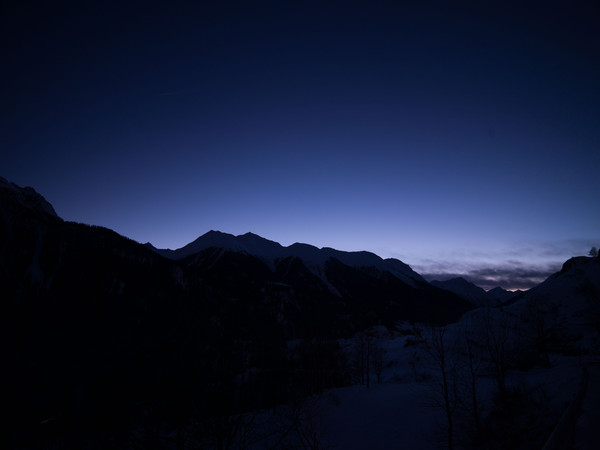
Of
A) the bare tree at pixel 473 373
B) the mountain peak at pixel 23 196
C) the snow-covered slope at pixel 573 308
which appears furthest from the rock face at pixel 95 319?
the snow-covered slope at pixel 573 308

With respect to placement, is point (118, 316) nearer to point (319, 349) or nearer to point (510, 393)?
point (319, 349)

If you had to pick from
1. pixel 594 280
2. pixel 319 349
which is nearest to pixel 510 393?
pixel 319 349

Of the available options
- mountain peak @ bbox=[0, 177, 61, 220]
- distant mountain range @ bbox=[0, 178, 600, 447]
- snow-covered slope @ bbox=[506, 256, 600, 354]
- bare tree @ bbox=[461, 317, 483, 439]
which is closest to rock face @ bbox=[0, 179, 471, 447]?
distant mountain range @ bbox=[0, 178, 600, 447]

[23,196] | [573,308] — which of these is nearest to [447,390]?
[573,308]

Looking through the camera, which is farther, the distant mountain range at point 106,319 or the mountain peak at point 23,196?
the mountain peak at point 23,196

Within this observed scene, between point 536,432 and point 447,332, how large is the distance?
2762 inches

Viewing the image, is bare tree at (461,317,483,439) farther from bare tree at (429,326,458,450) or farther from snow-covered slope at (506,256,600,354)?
snow-covered slope at (506,256,600,354)

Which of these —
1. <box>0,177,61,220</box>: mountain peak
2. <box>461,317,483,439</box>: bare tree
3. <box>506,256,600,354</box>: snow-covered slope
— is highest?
<box>0,177,61,220</box>: mountain peak

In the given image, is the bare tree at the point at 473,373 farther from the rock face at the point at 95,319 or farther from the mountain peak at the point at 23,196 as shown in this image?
the mountain peak at the point at 23,196

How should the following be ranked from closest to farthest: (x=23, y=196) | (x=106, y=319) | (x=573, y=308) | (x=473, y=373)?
(x=473, y=373) < (x=573, y=308) < (x=106, y=319) < (x=23, y=196)

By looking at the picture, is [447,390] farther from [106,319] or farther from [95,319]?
[95,319]

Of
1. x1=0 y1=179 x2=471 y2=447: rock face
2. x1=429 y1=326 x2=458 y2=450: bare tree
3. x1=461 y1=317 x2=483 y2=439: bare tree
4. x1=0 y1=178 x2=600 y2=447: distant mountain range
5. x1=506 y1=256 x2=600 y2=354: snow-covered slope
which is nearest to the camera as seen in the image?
x1=429 y1=326 x2=458 y2=450: bare tree

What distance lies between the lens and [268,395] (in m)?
56.9

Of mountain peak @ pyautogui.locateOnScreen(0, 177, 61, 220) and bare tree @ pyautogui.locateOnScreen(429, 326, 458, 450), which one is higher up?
mountain peak @ pyautogui.locateOnScreen(0, 177, 61, 220)
